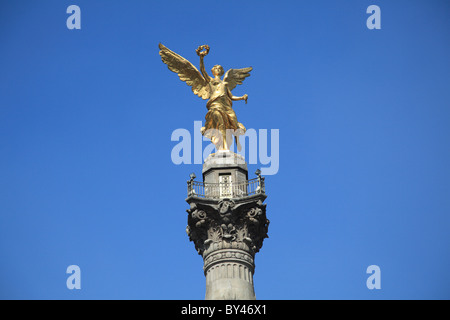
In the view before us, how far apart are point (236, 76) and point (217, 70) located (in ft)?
5.49

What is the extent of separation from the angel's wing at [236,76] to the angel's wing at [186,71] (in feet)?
4.86

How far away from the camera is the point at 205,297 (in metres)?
43.0

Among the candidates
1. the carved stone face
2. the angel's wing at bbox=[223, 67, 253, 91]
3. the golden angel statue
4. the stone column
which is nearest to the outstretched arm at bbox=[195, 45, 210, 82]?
the golden angel statue

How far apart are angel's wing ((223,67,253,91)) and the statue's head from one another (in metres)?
0.48

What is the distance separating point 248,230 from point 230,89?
933 cm

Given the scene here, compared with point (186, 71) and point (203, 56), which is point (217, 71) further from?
point (186, 71)

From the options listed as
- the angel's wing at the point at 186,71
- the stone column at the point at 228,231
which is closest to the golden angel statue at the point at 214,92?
the angel's wing at the point at 186,71

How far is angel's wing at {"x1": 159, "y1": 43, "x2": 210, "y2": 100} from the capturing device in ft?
162

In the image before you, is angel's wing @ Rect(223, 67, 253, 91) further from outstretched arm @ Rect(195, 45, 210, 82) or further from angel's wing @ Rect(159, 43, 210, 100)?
angel's wing @ Rect(159, 43, 210, 100)

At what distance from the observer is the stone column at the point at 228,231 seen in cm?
4303

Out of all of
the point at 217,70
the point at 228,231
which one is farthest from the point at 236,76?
the point at 228,231

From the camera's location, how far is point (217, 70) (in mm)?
49375
